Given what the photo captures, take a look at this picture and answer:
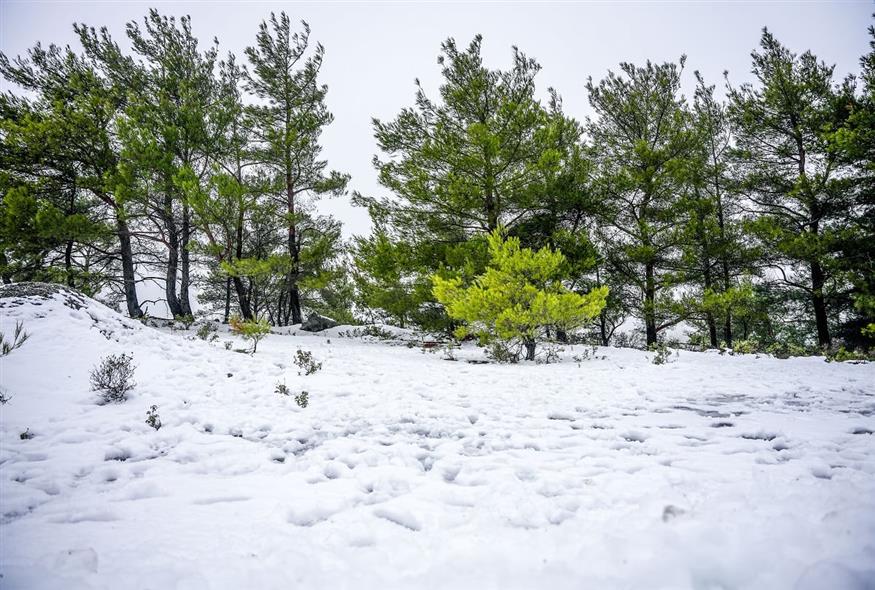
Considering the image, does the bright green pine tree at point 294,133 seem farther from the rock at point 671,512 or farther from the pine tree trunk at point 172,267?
the rock at point 671,512

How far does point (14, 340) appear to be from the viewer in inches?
162

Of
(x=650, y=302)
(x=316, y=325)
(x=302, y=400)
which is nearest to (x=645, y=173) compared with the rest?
(x=650, y=302)

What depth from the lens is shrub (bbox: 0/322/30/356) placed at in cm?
382

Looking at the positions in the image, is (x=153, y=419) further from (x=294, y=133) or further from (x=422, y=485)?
(x=294, y=133)

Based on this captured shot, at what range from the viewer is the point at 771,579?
49.5 inches

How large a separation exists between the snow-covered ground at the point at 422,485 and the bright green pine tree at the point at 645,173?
778cm

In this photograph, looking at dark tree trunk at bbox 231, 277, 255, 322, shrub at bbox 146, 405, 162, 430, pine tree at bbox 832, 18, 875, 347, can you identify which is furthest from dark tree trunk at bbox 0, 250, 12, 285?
pine tree at bbox 832, 18, 875, 347

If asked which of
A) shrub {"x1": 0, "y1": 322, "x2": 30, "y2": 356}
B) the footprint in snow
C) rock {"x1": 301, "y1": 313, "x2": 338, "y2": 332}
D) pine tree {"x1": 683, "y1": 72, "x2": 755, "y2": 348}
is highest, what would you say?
pine tree {"x1": 683, "y1": 72, "x2": 755, "y2": 348}

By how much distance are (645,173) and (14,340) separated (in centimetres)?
1496

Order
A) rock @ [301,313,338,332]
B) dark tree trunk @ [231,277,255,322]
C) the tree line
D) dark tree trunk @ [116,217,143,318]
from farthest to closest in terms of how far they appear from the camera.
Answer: rock @ [301,313,338,332], dark tree trunk @ [231,277,255,322], dark tree trunk @ [116,217,143,318], the tree line

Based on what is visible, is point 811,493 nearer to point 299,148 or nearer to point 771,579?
point 771,579

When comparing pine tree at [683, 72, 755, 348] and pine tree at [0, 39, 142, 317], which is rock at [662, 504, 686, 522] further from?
pine tree at [0, 39, 142, 317]

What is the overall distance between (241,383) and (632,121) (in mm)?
14502

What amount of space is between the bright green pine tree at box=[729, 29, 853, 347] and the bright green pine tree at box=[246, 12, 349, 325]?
14.2 metres
